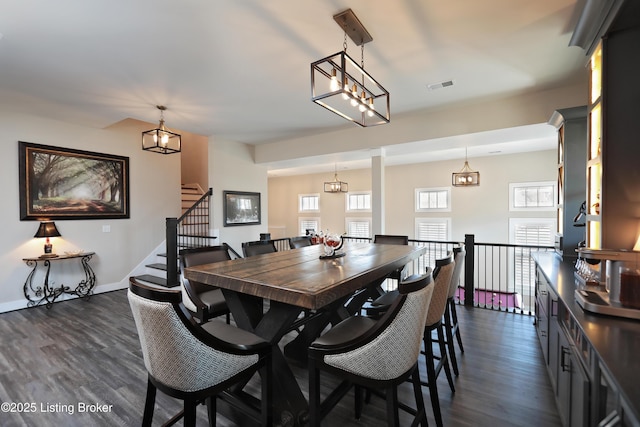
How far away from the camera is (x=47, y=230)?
435 cm

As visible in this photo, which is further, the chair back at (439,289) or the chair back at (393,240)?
the chair back at (393,240)

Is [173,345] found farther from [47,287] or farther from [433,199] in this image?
[433,199]

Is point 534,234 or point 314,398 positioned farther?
point 534,234

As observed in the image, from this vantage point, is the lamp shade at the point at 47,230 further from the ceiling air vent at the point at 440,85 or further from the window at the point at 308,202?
the window at the point at 308,202

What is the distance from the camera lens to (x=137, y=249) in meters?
5.70

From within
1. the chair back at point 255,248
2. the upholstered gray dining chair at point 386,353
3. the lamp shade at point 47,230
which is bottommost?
the upholstered gray dining chair at point 386,353

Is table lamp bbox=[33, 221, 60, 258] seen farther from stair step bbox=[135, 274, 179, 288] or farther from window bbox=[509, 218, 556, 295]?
window bbox=[509, 218, 556, 295]

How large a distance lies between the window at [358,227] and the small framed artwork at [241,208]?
3669 millimetres

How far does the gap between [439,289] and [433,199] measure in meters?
6.48

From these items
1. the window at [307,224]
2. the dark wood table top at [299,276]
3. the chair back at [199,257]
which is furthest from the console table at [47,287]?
the window at [307,224]

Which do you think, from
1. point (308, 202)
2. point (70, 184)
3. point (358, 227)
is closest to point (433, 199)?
point (358, 227)

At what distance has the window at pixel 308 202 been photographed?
10.0m

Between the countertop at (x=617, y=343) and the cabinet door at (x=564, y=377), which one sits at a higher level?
the countertop at (x=617, y=343)

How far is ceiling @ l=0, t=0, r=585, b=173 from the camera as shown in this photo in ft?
7.02
